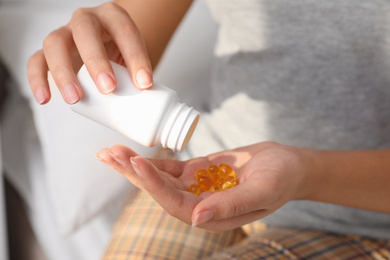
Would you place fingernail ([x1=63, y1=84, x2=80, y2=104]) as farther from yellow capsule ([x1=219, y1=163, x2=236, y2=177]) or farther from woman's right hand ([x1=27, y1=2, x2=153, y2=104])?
yellow capsule ([x1=219, y1=163, x2=236, y2=177])

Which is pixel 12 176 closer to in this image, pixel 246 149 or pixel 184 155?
pixel 184 155

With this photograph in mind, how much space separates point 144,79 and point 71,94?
8 cm

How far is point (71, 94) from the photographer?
493mm

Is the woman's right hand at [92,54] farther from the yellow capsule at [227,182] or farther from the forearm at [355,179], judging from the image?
the forearm at [355,179]

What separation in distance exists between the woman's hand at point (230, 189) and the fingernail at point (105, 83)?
0.06 meters

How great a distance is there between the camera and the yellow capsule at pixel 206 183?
57cm

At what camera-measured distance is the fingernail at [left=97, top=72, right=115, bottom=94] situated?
0.48 m

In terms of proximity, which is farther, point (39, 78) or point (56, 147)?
point (56, 147)

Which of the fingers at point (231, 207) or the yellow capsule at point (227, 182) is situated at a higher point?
the fingers at point (231, 207)

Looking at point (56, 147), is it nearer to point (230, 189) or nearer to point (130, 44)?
point (130, 44)

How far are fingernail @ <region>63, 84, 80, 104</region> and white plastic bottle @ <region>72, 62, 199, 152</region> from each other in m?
0.02

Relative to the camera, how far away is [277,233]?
762mm

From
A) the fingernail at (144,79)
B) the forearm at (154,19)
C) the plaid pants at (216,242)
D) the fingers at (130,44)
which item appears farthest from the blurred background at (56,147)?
the fingernail at (144,79)

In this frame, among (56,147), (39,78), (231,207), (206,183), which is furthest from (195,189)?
(56,147)
